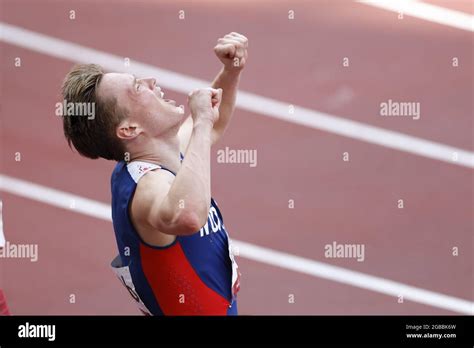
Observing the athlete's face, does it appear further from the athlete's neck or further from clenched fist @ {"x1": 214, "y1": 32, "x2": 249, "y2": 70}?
clenched fist @ {"x1": 214, "y1": 32, "x2": 249, "y2": 70}

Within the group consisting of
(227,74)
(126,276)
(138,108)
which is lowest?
(126,276)

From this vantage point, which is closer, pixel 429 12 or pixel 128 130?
pixel 128 130

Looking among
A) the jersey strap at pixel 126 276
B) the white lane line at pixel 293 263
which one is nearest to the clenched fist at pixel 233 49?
the jersey strap at pixel 126 276

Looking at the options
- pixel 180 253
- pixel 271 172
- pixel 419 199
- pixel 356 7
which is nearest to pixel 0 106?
pixel 271 172

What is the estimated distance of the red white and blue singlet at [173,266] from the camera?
2.28 m

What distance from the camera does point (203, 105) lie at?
87.7 inches

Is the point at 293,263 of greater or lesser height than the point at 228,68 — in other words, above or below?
below

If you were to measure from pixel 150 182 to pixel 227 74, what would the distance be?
25.9 inches

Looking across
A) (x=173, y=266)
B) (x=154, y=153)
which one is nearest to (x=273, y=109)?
(x=154, y=153)

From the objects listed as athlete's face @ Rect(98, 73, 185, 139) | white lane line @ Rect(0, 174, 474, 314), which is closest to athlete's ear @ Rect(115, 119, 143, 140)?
athlete's face @ Rect(98, 73, 185, 139)

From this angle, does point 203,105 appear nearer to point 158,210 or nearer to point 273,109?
point 158,210

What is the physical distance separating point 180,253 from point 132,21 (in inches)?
127

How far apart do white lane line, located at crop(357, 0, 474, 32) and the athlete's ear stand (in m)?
3.25

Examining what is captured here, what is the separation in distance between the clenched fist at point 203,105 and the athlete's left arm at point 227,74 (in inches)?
11.1
